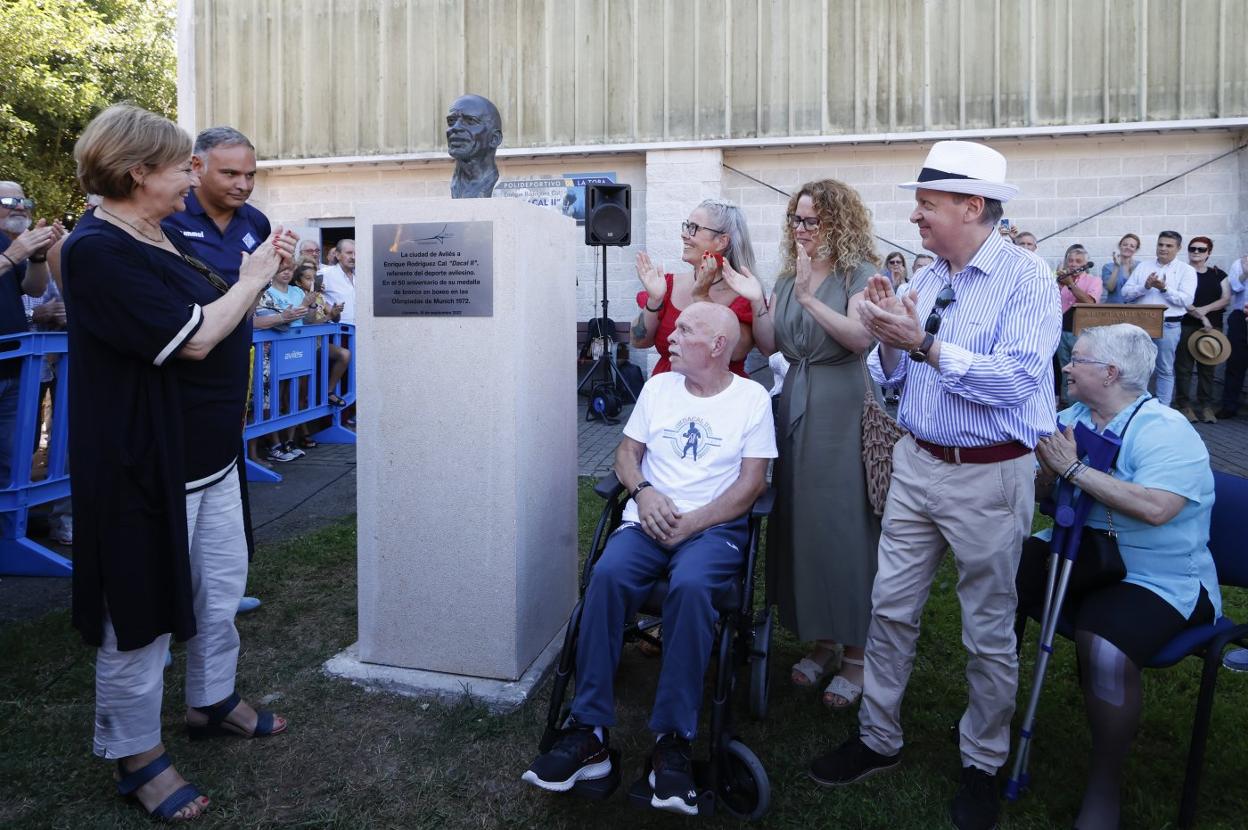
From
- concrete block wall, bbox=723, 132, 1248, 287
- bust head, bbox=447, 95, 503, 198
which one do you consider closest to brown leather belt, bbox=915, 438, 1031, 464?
bust head, bbox=447, 95, 503, 198

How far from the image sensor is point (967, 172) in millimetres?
2875

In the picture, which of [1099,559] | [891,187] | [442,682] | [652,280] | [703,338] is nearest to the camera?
[1099,559]

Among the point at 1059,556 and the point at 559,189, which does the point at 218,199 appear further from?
the point at 559,189

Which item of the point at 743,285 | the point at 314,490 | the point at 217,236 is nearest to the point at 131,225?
the point at 217,236

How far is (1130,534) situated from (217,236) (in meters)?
3.32

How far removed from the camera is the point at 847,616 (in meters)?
3.73

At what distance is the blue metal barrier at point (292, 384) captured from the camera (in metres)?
7.89

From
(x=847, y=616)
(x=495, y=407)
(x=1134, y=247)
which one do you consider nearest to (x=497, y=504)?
(x=495, y=407)

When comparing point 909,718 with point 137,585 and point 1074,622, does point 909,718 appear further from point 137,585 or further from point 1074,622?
point 137,585

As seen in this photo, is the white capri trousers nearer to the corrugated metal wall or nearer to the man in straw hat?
the man in straw hat

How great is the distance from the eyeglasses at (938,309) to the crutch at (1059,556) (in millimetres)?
658

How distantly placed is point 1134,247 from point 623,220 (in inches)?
237

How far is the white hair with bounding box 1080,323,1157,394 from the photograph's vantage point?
3.05 m

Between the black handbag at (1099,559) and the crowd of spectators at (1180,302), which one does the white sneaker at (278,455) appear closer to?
the crowd of spectators at (1180,302)
